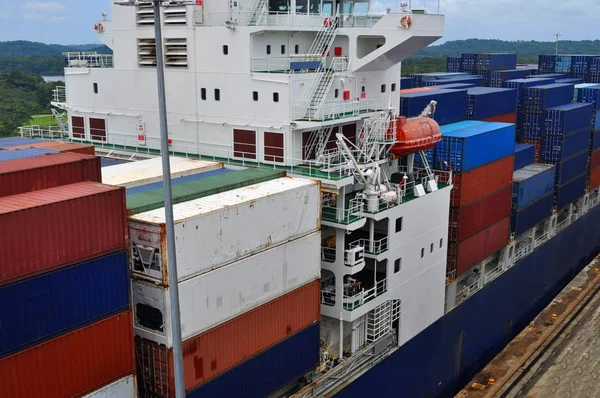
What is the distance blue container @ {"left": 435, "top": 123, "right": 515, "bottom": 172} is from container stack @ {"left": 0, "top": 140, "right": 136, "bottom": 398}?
14.6 metres

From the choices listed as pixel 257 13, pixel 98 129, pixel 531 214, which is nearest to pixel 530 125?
pixel 531 214

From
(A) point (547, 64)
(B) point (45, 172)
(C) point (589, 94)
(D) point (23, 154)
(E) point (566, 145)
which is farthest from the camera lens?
(A) point (547, 64)

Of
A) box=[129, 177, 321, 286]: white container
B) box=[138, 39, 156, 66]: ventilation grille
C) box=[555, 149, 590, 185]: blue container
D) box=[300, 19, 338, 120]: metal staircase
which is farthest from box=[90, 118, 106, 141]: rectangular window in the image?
box=[555, 149, 590, 185]: blue container

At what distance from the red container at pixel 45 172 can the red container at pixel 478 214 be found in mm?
14285

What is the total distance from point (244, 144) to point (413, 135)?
5.44m

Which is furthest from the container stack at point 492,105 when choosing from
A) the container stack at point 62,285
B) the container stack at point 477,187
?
the container stack at point 62,285

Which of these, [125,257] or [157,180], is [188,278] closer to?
[125,257]

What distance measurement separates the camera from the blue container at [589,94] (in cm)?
3812

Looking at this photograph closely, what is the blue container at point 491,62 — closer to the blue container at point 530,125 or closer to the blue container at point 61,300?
the blue container at point 530,125

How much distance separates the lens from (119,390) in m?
12.4

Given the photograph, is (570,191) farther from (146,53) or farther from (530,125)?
(146,53)

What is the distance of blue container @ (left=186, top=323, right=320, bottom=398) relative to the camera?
14.0 metres

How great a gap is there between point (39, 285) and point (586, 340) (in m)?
24.5

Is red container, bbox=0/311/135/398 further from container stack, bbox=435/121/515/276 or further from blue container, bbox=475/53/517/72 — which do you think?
blue container, bbox=475/53/517/72
